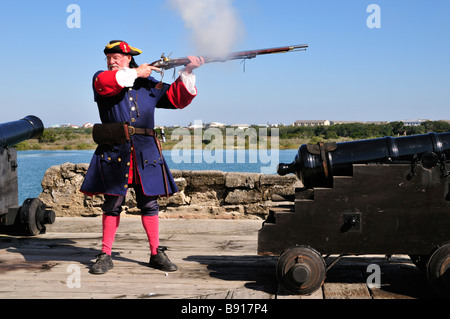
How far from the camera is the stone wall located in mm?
6430

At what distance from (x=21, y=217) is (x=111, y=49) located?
2.12m

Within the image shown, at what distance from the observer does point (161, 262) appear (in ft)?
13.6

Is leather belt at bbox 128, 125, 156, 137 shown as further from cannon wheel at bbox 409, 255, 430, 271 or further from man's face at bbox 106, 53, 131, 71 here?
cannon wheel at bbox 409, 255, 430, 271

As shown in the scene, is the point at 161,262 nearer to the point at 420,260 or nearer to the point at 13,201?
the point at 420,260

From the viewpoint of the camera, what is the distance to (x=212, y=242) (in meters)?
5.23

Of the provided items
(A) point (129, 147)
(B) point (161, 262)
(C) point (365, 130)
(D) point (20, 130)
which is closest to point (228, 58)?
(A) point (129, 147)

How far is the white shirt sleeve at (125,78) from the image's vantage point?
3924mm

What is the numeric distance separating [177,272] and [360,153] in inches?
62.8

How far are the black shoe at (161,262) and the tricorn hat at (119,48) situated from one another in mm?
1525

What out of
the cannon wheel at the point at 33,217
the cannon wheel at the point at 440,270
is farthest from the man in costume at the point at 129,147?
the cannon wheel at the point at 440,270

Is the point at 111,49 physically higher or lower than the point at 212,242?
higher
